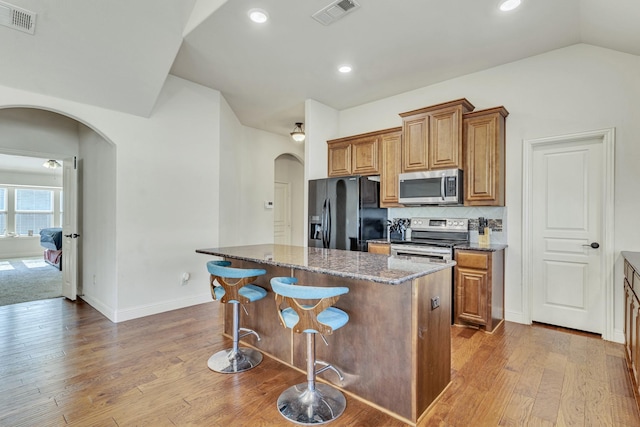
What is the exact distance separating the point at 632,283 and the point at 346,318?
2.19m

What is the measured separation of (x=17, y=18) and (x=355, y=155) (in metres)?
3.78

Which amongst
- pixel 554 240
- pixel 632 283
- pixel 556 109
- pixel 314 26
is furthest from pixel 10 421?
pixel 556 109

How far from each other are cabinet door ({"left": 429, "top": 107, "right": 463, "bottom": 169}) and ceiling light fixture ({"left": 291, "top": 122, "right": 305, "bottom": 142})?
2.51 m

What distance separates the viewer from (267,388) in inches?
89.2

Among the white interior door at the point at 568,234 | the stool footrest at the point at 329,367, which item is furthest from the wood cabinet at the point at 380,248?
the stool footrest at the point at 329,367

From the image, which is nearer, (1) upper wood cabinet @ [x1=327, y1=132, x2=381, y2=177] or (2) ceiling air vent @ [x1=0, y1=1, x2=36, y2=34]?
(2) ceiling air vent @ [x1=0, y1=1, x2=36, y2=34]

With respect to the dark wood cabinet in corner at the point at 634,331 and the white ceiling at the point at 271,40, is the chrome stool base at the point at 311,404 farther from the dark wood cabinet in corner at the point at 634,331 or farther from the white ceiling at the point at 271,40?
the white ceiling at the point at 271,40

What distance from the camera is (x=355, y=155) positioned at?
15.5 feet

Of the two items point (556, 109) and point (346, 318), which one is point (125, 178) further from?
point (556, 109)

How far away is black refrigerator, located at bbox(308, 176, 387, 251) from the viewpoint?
4277 millimetres

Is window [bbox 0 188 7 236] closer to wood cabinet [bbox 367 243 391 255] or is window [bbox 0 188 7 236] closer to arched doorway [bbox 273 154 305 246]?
arched doorway [bbox 273 154 305 246]

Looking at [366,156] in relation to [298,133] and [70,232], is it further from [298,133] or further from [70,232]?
[70,232]

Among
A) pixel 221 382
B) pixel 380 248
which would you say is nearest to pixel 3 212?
pixel 221 382

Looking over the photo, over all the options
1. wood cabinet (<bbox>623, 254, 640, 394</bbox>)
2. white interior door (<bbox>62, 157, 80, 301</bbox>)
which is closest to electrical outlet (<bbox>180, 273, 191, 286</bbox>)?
white interior door (<bbox>62, 157, 80, 301</bbox>)
